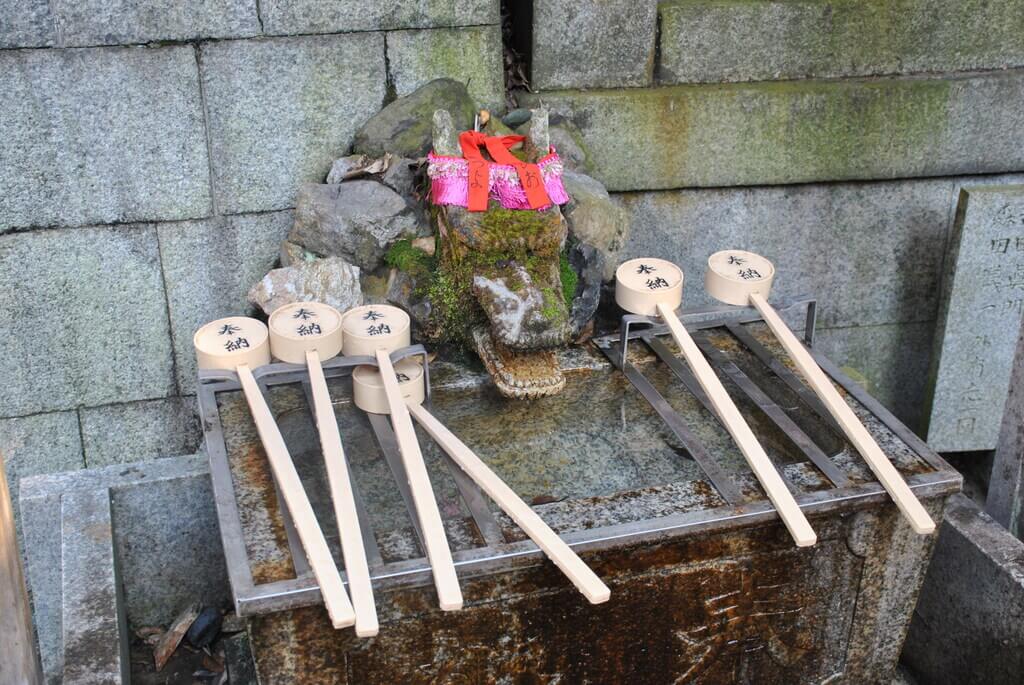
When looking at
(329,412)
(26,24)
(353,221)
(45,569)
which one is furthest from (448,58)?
(45,569)

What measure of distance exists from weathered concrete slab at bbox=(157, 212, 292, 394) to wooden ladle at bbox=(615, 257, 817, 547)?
1974 mm

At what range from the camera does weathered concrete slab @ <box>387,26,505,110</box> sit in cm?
512

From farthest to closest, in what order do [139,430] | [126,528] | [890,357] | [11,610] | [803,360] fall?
1. [890,357]
2. [139,430]
3. [126,528]
4. [803,360]
5. [11,610]

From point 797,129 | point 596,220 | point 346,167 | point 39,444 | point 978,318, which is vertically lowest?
point 39,444

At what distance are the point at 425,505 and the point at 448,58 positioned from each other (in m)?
2.81

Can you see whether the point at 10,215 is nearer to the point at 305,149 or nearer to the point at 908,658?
the point at 305,149

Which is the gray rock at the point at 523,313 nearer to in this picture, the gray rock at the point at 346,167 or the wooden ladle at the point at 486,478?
the wooden ladle at the point at 486,478

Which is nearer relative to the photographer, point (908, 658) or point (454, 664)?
point (454, 664)

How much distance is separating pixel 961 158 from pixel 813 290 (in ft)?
3.82

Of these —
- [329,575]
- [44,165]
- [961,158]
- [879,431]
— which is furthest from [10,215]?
[961,158]

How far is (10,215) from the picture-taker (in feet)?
16.2

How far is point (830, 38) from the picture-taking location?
5.63 meters

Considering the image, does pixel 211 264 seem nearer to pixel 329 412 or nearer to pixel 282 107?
pixel 282 107

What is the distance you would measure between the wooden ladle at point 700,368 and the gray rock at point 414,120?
4.08 feet
